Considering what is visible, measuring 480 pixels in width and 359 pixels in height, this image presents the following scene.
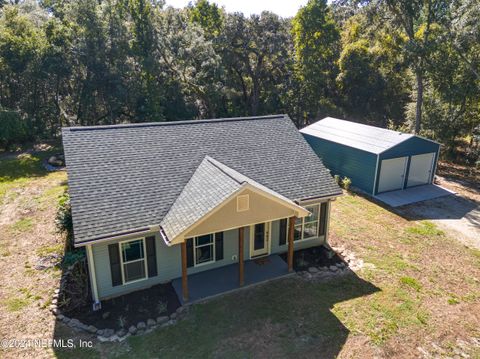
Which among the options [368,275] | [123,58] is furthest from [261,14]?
[368,275]

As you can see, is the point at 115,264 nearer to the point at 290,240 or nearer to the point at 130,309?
the point at 130,309

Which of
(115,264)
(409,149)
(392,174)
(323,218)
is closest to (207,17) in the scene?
(409,149)

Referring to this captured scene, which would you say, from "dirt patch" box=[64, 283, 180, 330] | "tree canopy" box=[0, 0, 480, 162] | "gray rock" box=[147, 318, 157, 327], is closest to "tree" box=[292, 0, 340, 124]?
"tree canopy" box=[0, 0, 480, 162]

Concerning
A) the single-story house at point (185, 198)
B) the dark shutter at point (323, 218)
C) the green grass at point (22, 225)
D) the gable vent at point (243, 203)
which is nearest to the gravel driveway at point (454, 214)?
the dark shutter at point (323, 218)

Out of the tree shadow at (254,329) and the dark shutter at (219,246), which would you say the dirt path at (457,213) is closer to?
the tree shadow at (254,329)

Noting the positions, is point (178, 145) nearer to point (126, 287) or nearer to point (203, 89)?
Answer: point (126, 287)

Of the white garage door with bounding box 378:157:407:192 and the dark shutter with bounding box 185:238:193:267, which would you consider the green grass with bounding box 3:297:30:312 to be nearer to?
the dark shutter with bounding box 185:238:193:267
